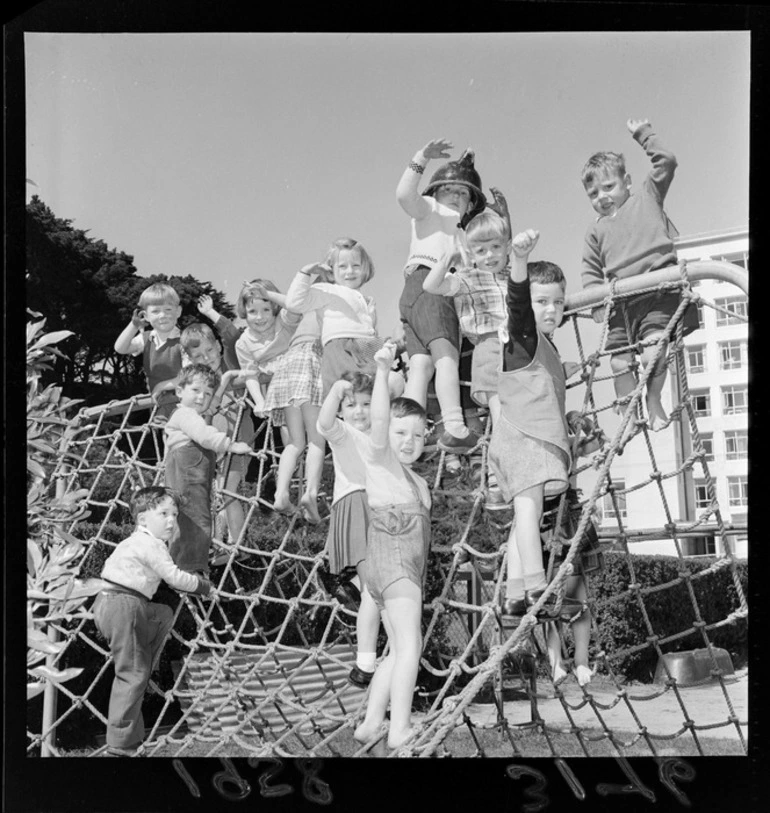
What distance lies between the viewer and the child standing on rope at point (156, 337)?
11.5 feet

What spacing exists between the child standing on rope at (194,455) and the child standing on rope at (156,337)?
52 mm

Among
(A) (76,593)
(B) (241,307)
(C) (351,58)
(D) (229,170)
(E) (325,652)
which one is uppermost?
(C) (351,58)

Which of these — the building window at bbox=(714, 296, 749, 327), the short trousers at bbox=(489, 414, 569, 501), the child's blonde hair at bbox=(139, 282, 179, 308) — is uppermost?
the child's blonde hair at bbox=(139, 282, 179, 308)

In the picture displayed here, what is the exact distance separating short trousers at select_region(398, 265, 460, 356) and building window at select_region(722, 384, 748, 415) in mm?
712

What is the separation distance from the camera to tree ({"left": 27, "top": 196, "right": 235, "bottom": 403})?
3.34m

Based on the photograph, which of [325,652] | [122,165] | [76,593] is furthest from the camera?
[325,652]

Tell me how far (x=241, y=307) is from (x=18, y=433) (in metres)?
0.72

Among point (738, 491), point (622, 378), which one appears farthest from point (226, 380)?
point (738, 491)

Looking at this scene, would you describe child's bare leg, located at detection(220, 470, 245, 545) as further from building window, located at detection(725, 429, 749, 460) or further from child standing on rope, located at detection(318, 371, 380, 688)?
building window, located at detection(725, 429, 749, 460)

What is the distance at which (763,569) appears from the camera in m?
3.18

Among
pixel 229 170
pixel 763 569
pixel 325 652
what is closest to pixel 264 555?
pixel 325 652

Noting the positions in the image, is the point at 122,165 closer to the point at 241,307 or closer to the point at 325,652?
the point at 241,307

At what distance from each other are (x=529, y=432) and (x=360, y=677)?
788 mm

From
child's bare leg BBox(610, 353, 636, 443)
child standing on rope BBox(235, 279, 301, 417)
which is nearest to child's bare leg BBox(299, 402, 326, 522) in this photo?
child standing on rope BBox(235, 279, 301, 417)
